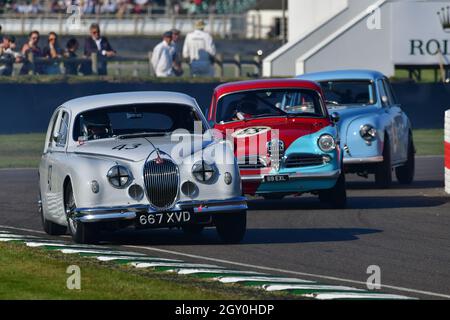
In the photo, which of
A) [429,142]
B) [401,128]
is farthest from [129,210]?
[429,142]

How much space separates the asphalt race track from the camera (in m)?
10.5

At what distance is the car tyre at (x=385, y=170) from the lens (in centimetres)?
1809

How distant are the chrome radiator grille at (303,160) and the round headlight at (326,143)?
12cm

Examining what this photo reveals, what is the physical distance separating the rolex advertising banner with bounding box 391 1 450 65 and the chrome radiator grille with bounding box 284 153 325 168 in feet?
64.1

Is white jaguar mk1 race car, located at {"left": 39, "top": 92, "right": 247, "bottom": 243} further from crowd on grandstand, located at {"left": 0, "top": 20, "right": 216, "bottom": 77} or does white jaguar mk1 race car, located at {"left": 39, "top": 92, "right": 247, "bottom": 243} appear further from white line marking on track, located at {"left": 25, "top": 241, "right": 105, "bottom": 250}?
crowd on grandstand, located at {"left": 0, "top": 20, "right": 216, "bottom": 77}

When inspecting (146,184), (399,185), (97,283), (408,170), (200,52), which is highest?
(146,184)

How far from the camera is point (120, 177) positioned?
12.0 meters

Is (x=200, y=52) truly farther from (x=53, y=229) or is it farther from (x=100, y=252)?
(x=100, y=252)

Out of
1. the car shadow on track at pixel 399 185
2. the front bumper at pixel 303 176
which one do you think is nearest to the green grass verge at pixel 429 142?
the car shadow on track at pixel 399 185

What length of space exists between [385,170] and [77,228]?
691 centimetres

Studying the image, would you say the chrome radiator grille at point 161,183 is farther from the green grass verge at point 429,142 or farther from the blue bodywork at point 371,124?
the green grass verge at point 429,142
